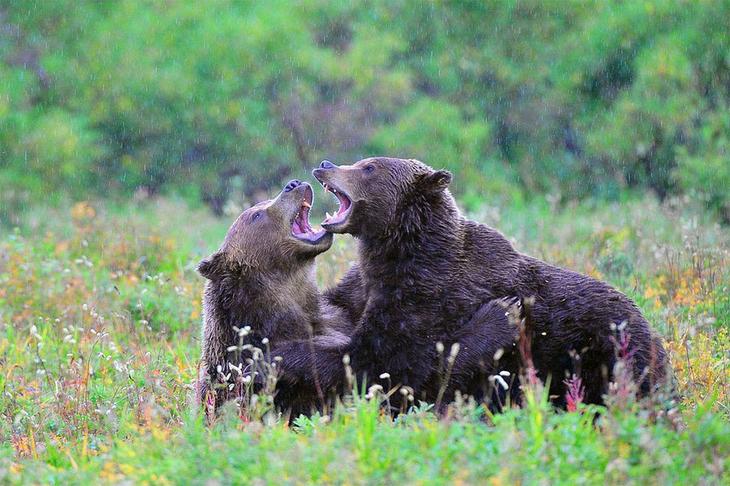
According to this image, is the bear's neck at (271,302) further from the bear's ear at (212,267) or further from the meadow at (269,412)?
the meadow at (269,412)

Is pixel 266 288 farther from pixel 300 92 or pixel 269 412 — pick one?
pixel 300 92

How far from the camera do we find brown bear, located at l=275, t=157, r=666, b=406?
21.3 ft

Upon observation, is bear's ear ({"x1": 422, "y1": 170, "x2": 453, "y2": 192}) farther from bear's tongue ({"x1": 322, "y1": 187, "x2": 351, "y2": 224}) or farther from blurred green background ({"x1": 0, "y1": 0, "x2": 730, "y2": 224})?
blurred green background ({"x1": 0, "y1": 0, "x2": 730, "y2": 224})

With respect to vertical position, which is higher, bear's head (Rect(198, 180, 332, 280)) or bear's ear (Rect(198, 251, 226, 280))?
bear's head (Rect(198, 180, 332, 280))

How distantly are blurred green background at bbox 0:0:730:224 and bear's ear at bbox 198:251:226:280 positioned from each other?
10.0 m

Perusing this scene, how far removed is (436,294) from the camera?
6742mm

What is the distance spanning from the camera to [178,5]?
19406 mm

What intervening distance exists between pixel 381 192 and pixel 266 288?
94cm

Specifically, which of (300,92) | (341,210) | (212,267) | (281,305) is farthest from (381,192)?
(300,92)

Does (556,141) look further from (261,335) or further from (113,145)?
(261,335)

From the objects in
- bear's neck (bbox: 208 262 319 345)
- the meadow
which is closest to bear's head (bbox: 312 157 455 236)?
bear's neck (bbox: 208 262 319 345)

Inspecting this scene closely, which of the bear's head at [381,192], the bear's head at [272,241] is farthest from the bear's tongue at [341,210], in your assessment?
the bear's head at [272,241]

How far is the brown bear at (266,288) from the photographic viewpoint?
696 centimetres

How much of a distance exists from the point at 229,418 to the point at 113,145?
48.0 ft
